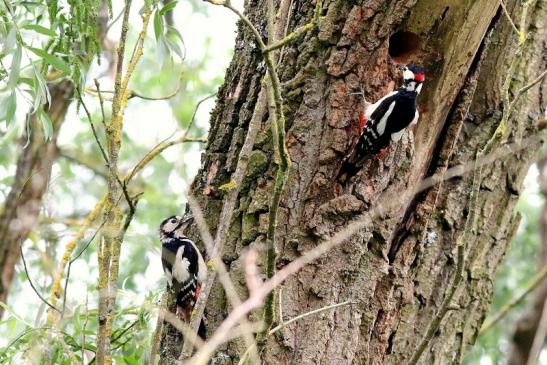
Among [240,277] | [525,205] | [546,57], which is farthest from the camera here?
[525,205]

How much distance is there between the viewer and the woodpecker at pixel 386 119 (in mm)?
3379

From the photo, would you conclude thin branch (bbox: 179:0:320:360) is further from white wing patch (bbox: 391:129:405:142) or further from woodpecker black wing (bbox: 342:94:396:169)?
white wing patch (bbox: 391:129:405:142)

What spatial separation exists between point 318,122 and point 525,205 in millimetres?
5532

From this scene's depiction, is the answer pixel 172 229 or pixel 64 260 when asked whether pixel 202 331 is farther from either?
pixel 64 260

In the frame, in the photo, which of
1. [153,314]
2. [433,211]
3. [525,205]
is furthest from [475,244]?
[525,205]

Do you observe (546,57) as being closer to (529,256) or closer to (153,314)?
(153,314)

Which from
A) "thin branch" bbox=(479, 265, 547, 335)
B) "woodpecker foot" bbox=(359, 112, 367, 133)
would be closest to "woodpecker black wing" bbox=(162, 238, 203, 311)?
"woodpecker foot" bbox=(359, 112, 367, 133)

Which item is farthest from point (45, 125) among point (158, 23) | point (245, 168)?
point (245, 168)

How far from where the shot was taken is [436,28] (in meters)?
3.63

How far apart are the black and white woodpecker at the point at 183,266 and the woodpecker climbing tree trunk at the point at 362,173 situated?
36cm

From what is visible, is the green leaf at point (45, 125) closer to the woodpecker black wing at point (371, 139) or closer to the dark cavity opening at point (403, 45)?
the woodpecker black wing at point (371, 139)

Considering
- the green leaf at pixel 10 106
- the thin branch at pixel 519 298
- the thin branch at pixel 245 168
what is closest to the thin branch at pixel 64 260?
the green leaf at pixel 10 106

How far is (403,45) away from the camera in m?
3.71

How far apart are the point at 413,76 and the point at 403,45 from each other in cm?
15
